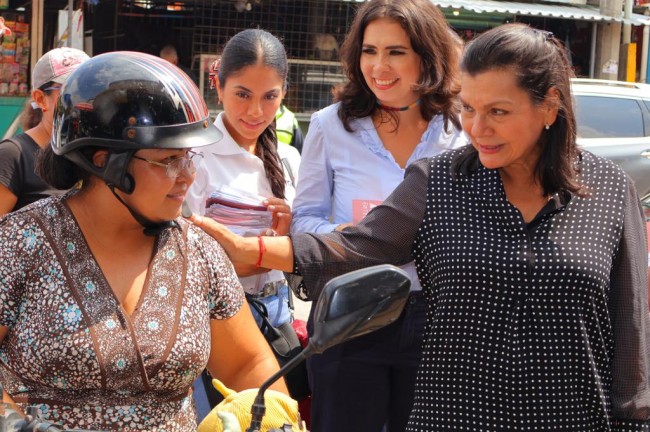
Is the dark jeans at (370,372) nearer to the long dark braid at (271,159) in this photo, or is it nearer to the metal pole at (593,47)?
the long dark braid at (271,159)

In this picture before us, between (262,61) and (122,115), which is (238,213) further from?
(122,115)

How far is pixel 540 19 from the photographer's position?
16.1 meters

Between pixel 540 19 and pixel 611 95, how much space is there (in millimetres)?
5337

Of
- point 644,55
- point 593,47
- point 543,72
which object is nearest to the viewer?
point 543,72

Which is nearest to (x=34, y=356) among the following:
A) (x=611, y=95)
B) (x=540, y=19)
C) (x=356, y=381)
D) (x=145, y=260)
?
(x=145, y=260)

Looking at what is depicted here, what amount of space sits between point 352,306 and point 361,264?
3.91 feet

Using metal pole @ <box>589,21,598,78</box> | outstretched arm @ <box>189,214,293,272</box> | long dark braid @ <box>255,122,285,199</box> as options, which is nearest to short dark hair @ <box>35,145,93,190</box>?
outstretched arm @ <box>189,214,293,272</box>

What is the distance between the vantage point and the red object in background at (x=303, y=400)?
12.9 feet

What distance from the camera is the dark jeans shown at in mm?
3402

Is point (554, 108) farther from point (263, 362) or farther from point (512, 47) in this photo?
point (263, 362)

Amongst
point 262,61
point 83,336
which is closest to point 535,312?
point 83,336

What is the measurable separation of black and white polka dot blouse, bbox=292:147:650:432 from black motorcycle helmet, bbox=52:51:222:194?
769 millimetres

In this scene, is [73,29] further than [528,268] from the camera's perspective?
Yes

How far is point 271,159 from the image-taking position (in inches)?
159
